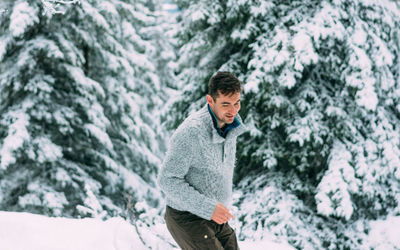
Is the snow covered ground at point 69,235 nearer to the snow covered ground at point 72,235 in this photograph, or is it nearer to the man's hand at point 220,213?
the snow covered ground at point 72,235

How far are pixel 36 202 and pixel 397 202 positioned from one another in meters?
6.76

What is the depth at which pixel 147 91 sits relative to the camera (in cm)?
1200

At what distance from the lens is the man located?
2.08m

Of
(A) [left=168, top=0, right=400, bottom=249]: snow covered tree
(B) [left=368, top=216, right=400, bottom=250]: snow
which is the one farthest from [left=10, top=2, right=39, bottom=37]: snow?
(B) [left=368, top=216, right=400, bottom=250]: snow

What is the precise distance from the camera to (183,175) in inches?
82.3

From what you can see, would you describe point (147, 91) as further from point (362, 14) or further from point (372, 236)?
point (372, 236)

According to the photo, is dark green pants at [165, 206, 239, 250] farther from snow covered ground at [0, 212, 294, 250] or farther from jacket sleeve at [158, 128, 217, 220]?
snow covered ground at [0, 212, 294, 250]

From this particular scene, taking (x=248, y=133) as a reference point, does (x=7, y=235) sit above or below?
above

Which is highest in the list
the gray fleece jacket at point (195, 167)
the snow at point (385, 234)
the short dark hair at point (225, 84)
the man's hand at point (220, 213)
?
the short dark hair at point (225, 84)

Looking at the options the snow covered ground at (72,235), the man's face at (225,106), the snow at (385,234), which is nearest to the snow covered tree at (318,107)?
the snow at (385,234)

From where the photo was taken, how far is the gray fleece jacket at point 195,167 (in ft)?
6.81

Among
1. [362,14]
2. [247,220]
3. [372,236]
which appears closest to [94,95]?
[247,220]

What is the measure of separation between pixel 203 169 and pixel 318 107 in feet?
16.6

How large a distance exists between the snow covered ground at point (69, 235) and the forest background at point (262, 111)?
612mm
